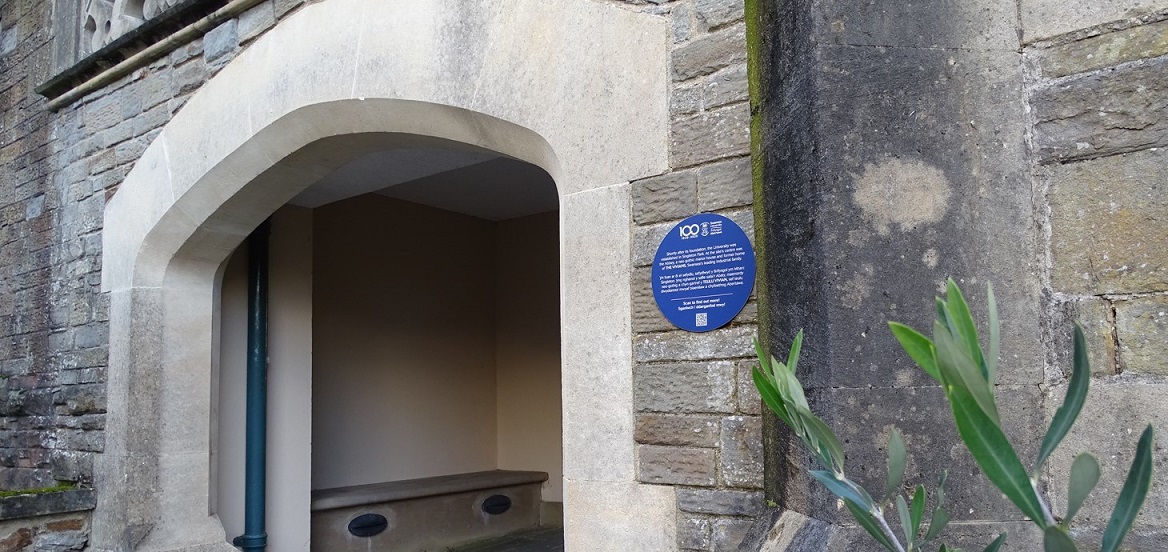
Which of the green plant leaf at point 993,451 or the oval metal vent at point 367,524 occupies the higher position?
the green plant leaf at point 993,451

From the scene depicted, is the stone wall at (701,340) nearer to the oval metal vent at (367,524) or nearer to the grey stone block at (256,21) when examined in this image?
the grey stone block at (256,21)

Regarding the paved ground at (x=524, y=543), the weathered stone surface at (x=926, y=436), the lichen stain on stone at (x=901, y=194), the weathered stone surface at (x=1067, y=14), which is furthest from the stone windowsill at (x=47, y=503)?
the weathered stone surface at (x=1067, y=14)

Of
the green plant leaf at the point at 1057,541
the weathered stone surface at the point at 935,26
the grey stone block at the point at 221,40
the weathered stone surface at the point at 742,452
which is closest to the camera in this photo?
the green plant leaf at the point at 1057,541

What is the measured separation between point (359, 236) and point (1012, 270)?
16.1 feet

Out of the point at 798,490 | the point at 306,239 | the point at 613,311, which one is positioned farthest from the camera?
the point at 306,239

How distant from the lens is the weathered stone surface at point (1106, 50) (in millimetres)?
1862

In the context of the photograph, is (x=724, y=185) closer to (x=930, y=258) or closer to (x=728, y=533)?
(x=930, y=258)

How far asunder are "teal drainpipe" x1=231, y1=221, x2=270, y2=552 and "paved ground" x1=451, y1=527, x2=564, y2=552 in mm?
1731

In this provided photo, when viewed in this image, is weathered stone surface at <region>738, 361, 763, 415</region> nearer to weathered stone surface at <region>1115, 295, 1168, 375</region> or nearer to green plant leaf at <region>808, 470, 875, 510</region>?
weathered stone surface at <region>1115, 295, 1168, 375</region>

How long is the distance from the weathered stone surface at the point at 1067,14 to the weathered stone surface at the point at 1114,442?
2.47 ft

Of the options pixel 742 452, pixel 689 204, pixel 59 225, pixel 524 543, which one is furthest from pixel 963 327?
pixel 524 543

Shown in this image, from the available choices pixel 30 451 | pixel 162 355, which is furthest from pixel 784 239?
pixel 30 451

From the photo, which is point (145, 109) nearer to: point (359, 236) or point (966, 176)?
point (359, 236)

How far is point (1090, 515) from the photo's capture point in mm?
1840
